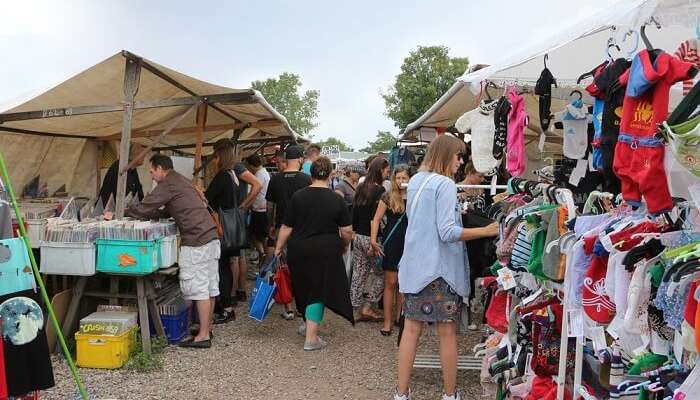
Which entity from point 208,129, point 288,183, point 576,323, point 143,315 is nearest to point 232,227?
point 288,183

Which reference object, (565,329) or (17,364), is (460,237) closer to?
(565,329)

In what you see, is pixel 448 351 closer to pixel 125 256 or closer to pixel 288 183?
pixel 125 256

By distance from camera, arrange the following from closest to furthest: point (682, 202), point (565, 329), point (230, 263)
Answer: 1. point (682, 202)
2. point (565, 329)
3. point (230, 263)

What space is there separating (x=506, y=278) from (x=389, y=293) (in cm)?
254

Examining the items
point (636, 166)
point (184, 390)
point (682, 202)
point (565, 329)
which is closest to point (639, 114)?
point (636, 166)

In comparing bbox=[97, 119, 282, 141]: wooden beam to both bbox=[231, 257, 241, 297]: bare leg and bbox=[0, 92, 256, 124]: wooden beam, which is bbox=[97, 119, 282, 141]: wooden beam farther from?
bbox=[231, 257, 241, 297]: bare leg

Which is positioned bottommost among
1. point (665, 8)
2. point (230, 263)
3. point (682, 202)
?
point (230, 263)

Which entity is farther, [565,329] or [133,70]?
[133,70]

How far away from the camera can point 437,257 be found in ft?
12.4

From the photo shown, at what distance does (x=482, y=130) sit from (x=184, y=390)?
311 cm

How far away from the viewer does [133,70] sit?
5.30m

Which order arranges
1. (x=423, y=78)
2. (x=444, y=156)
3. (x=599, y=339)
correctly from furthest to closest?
(x=423, y=78) < (x=444, y=156) < (x=599, y=339)

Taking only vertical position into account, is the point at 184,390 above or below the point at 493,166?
below

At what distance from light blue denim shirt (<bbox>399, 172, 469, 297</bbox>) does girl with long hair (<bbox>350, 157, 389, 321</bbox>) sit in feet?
7.70
